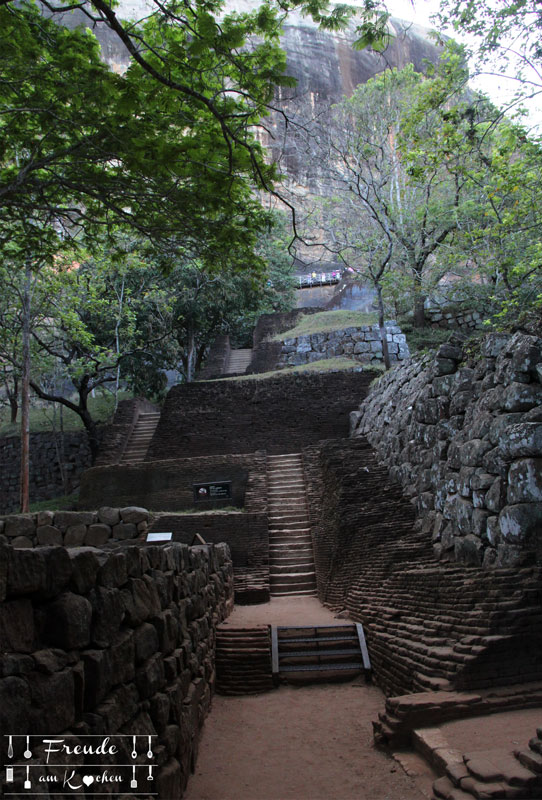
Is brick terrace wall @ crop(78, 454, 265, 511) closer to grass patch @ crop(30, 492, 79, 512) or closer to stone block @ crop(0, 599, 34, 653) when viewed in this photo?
grass patch @ crop(30, 492, 79, 512)

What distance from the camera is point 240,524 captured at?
11781mm

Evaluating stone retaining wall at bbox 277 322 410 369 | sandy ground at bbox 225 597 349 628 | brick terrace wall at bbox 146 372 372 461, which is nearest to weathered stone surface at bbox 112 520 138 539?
sandy ground at bbox 225 597 349 628

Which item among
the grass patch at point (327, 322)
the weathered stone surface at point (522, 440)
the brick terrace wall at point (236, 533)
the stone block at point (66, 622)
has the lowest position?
the brick terrace wall at point (236, 533)

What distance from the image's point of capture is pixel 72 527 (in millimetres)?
7520

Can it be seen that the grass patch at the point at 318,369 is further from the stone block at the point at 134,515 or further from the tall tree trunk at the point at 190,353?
the stone block at the point at 134,515

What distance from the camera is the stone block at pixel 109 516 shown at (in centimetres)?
804

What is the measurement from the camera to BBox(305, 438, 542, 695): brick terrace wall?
468cm

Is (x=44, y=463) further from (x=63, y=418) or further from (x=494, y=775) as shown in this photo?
(x=494, y=775)

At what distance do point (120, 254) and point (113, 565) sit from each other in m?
4.48

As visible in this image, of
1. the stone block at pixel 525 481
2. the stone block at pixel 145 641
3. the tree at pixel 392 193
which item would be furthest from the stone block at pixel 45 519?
the tree at pixel 392 193

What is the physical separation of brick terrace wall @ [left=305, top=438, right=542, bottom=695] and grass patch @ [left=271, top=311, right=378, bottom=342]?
11756 mm

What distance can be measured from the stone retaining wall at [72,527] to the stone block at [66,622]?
464cm

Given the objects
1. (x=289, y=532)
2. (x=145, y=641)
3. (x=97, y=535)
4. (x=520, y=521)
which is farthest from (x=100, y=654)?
(x=289, y=532)

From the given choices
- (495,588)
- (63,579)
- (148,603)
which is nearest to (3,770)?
(63,579)
